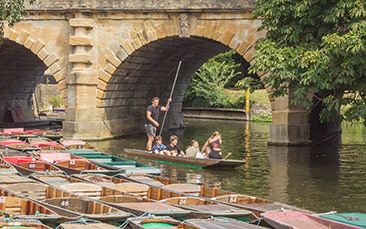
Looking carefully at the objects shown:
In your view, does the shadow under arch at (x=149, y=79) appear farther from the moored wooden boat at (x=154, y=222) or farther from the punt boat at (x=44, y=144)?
the moored wooden boat at (x=154, y=222)

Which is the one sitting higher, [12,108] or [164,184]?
[12,108]

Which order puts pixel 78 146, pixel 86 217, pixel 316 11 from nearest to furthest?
pixel 86 217 → pixel 316 11 → pixel 78 146

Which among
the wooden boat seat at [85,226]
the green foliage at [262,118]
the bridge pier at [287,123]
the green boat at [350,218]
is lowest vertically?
the wooden boat seat at [85,226]

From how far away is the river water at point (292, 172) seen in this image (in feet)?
47.6

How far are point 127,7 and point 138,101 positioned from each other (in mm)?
5948

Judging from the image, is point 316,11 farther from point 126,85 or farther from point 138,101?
point 138,101

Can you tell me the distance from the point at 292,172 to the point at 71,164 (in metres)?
5.57

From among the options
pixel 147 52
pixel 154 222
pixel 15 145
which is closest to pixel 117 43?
pixel 147 52

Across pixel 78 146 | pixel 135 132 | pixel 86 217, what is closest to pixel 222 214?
pixel 86 217

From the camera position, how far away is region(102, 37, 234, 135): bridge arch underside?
25.8 meters

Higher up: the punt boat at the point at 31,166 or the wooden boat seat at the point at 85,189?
the punt boat at the point at 31,166

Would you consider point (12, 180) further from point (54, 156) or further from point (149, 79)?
point (149, 79)

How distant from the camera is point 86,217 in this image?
31.5 ft

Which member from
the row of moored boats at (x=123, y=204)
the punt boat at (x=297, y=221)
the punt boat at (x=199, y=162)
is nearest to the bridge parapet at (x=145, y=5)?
the punt boat at (x=199, y=162)
